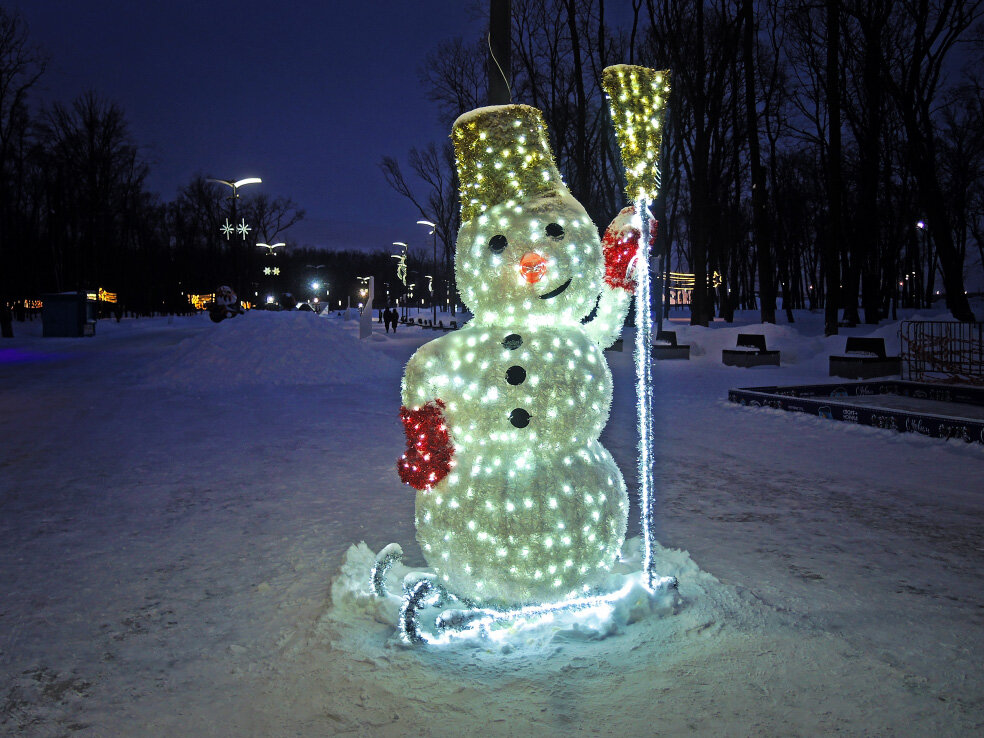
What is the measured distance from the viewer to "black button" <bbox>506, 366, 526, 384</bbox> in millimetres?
3547

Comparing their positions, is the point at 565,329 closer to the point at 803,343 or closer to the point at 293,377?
the point at 293,377

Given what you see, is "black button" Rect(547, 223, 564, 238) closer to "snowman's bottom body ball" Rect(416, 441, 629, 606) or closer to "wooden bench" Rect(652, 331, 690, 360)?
"snowman's bottom body ball" Rect(416, 441, 629, 606)

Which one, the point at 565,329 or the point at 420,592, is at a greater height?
the point at 565,329

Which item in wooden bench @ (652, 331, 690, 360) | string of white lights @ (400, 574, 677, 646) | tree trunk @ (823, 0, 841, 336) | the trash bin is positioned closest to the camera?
string of white lights @ (400, 574, 677, 646)

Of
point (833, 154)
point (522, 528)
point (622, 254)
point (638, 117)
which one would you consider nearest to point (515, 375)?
point (522, 528)

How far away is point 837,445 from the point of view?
8.27 m

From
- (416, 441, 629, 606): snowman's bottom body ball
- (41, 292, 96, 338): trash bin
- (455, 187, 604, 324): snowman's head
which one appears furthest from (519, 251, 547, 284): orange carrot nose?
(41, 292, 96, 338): trash bin

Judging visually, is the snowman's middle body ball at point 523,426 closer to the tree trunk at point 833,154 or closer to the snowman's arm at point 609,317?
the snowman's arm at point 609,317

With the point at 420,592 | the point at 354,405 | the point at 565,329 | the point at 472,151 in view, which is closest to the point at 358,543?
the point at 420,592

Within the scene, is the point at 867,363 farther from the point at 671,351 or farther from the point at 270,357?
the point at 270,357

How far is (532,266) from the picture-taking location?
145 inches

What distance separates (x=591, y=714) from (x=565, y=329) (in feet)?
6.26

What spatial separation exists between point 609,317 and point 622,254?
15.0 inches

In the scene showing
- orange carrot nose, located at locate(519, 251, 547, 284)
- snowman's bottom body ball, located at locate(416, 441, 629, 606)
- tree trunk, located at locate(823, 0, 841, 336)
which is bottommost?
snowman's bottom body ball, located at locate(416, 441, 629, 606)
